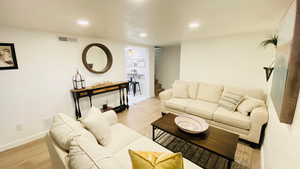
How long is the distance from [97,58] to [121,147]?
8.71 ft

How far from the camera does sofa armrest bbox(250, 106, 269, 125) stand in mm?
Answer: 1984

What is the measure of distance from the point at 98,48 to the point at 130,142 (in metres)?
2.76

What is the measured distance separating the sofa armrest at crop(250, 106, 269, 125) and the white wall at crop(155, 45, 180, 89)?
3499mm

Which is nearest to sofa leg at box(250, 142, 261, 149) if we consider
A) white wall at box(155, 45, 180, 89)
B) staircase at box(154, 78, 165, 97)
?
white wall at box(155, 45, 180, 89)

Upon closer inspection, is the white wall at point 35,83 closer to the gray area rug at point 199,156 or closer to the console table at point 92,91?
the console table at point 92,91

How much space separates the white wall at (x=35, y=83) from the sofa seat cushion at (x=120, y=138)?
1777 mm

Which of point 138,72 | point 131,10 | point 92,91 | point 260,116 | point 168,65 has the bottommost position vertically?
point 260,116

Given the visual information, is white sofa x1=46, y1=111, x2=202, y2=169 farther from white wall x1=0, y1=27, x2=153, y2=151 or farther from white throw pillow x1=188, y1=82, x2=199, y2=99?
white throw pillow x1=188, y1=82, x2=199, y2=99

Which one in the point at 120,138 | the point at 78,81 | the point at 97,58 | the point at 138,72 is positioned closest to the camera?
the point at 120,138

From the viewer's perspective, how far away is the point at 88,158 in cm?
86

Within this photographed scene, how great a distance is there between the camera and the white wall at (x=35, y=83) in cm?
213

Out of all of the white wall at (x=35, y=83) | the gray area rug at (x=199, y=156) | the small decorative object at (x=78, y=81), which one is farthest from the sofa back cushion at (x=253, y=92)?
the white wall at (x=35, y=83)

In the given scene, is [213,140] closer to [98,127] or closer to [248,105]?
[248,105]

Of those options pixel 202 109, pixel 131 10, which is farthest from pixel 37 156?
pixel 202 109
